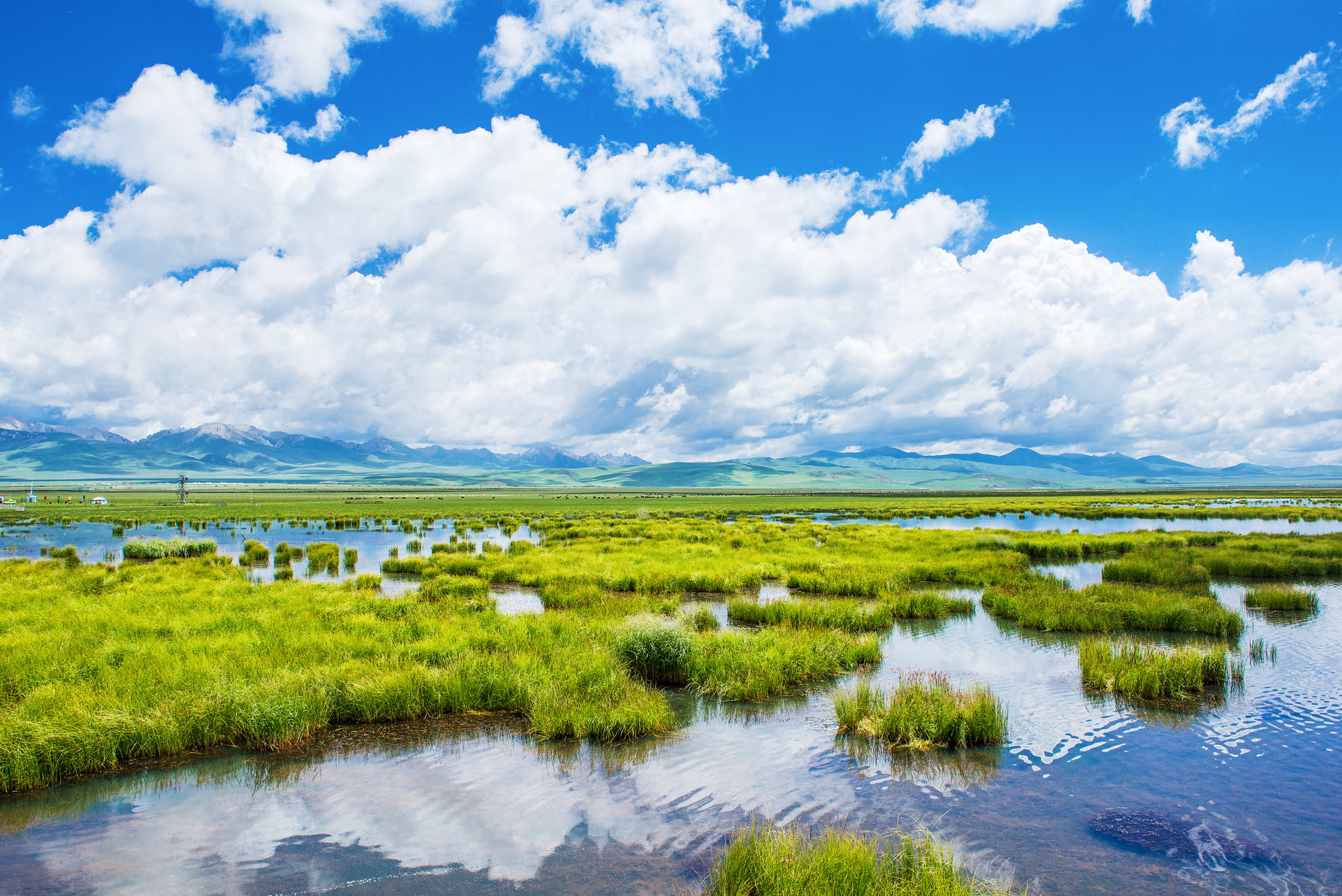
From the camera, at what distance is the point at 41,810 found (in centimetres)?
837

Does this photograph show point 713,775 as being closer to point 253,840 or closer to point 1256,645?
point 253,840

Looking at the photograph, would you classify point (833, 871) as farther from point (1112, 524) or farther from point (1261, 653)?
point (1112, 524)

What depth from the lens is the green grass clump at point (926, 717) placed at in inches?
419

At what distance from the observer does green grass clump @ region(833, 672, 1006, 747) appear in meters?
10.6

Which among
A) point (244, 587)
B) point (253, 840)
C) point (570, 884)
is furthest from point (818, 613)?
point (244, 587)

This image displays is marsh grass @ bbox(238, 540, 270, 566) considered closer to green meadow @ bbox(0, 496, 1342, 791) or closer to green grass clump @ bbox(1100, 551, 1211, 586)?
green meadow @ bbox(0, 496, 1342, 791)

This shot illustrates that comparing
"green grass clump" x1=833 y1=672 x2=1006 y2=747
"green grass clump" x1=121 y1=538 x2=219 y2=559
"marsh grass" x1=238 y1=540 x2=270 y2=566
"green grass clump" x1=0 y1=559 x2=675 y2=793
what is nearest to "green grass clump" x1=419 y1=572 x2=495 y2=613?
"green grass clump" x1=0 y1=559 x2=675 y2=793

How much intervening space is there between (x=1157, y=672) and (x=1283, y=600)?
13.1 m

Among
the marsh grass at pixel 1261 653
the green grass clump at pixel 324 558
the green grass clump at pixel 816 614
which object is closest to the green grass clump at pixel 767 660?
the green grass clump at pixel 816 614

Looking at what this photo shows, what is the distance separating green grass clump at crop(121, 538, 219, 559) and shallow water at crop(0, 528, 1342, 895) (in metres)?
32.7

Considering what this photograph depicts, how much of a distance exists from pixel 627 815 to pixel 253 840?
4558 millimetres

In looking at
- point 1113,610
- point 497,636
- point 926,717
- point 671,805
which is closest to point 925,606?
point 1113,610

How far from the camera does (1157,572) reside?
84.1 ft

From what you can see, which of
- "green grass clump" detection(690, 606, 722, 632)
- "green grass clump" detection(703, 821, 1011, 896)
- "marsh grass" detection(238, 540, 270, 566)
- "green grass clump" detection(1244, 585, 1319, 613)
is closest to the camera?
"green grass clump" detection(703, 821, 1011, 896)
